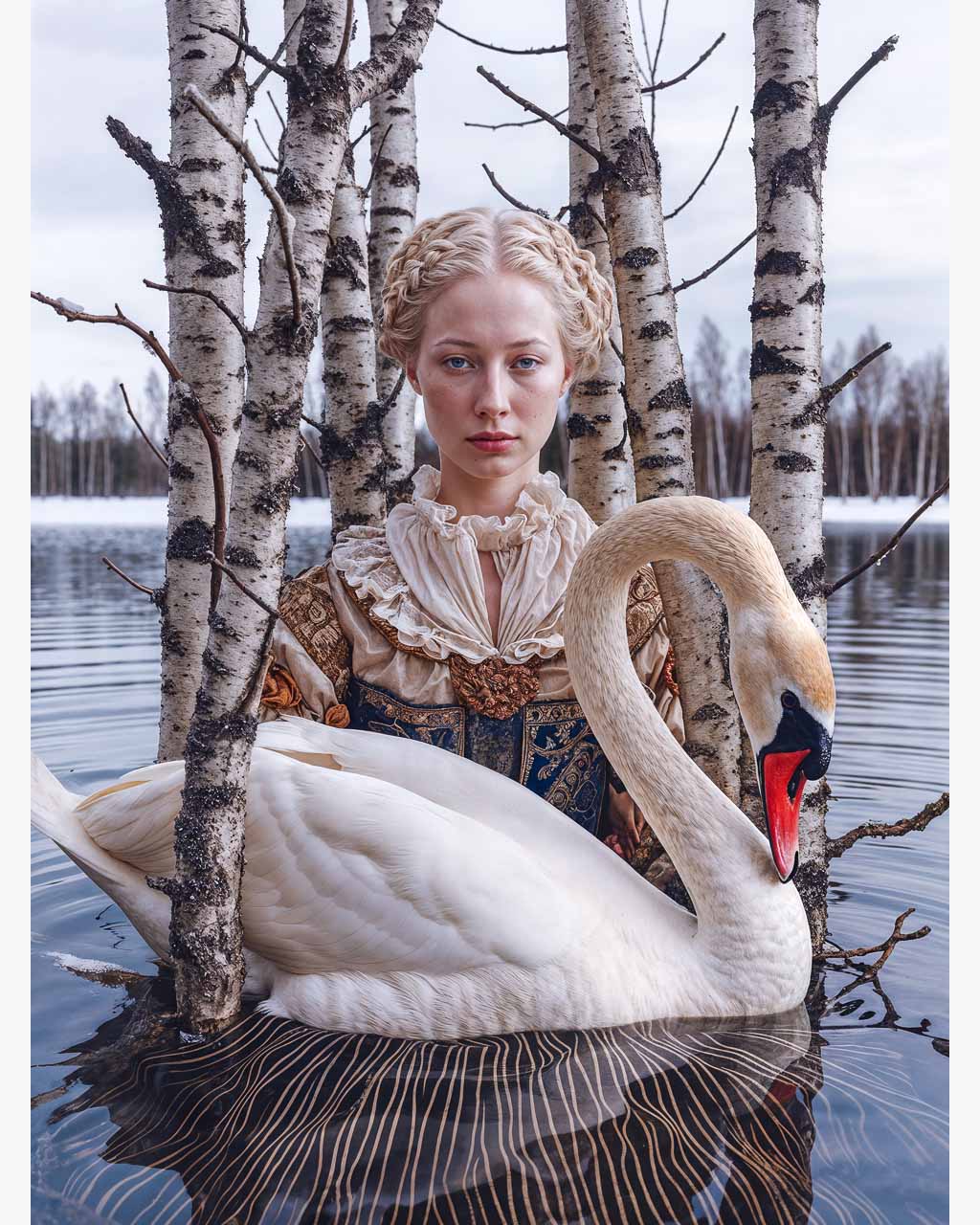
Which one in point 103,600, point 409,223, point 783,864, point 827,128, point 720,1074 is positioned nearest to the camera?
point 720,1074

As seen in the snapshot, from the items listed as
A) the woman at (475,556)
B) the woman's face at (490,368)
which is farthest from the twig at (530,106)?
the woman's face at (490,368)

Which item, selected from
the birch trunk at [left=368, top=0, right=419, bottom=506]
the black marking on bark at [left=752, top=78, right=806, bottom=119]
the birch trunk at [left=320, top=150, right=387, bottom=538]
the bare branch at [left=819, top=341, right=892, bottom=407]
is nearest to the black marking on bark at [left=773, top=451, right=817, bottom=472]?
the bare branch at [left=819, top=341, right=892, bottom=407]

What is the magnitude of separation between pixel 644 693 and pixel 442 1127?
885mm

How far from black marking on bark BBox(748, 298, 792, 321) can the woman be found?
0.33 meters

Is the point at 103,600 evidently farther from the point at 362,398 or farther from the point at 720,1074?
the point at 720,1074

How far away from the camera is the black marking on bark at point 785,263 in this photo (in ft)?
7.90

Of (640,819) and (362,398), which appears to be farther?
(362,398)

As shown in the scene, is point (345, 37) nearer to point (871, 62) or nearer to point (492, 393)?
point (492, 393)

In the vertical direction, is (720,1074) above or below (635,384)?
below

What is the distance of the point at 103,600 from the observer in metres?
11.0

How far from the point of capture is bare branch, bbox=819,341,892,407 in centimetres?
221

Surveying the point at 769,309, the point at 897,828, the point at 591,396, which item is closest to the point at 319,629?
the point at 769,309

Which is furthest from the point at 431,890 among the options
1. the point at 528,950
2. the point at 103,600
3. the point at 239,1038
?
the point at 103,600

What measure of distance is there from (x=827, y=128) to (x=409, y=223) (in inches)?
78.7
